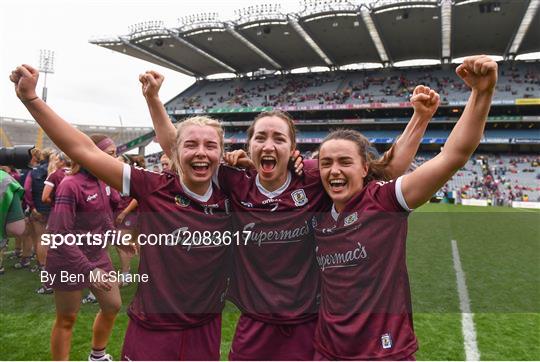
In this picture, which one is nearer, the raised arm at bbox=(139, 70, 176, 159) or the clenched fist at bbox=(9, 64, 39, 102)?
the clenched fist at bbox=(9, 64, 39, 102)

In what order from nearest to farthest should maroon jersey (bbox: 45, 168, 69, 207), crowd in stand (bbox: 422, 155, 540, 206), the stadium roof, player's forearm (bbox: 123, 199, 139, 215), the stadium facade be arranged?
maroon jersey (bbox: 45, 168, 69, 207), player's forearm (bbox: 123, 199, 139, 215), crowd in stand (bbox: 422, 155, 540, 206), the stadium roof, the stadium facade

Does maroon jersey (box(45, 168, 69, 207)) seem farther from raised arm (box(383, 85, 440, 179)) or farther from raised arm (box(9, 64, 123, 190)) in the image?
raised arm (box(383, 85, 440, 179))

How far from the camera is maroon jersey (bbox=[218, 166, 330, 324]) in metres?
2.15

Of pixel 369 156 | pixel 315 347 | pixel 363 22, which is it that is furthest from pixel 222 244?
pixel 363 22

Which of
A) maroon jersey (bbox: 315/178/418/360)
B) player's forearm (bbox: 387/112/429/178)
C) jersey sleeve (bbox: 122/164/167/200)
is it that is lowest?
maroon jersey (bbox: 315/178/418/360)

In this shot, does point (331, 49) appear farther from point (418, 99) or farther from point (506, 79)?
point (418, 99)

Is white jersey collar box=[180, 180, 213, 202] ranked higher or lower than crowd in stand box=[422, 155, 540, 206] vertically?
lower

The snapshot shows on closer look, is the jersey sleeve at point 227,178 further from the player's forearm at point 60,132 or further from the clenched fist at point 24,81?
the clenched fist at point 24,81

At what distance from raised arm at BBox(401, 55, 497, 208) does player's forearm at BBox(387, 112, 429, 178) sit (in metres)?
0.59

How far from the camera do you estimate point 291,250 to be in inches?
86.4

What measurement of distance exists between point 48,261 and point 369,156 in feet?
8.84

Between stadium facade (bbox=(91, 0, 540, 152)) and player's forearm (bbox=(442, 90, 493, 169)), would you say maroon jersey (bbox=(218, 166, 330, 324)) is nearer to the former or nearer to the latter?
player's forearm (bbox=(442, 90, 493, 169))

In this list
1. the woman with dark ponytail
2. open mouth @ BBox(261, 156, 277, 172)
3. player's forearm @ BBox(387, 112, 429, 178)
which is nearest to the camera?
the woman with dark ponytail

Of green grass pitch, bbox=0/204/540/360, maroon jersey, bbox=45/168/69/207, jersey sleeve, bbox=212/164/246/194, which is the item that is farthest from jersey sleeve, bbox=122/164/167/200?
maroon jersey, bbox=45/168/69/207
